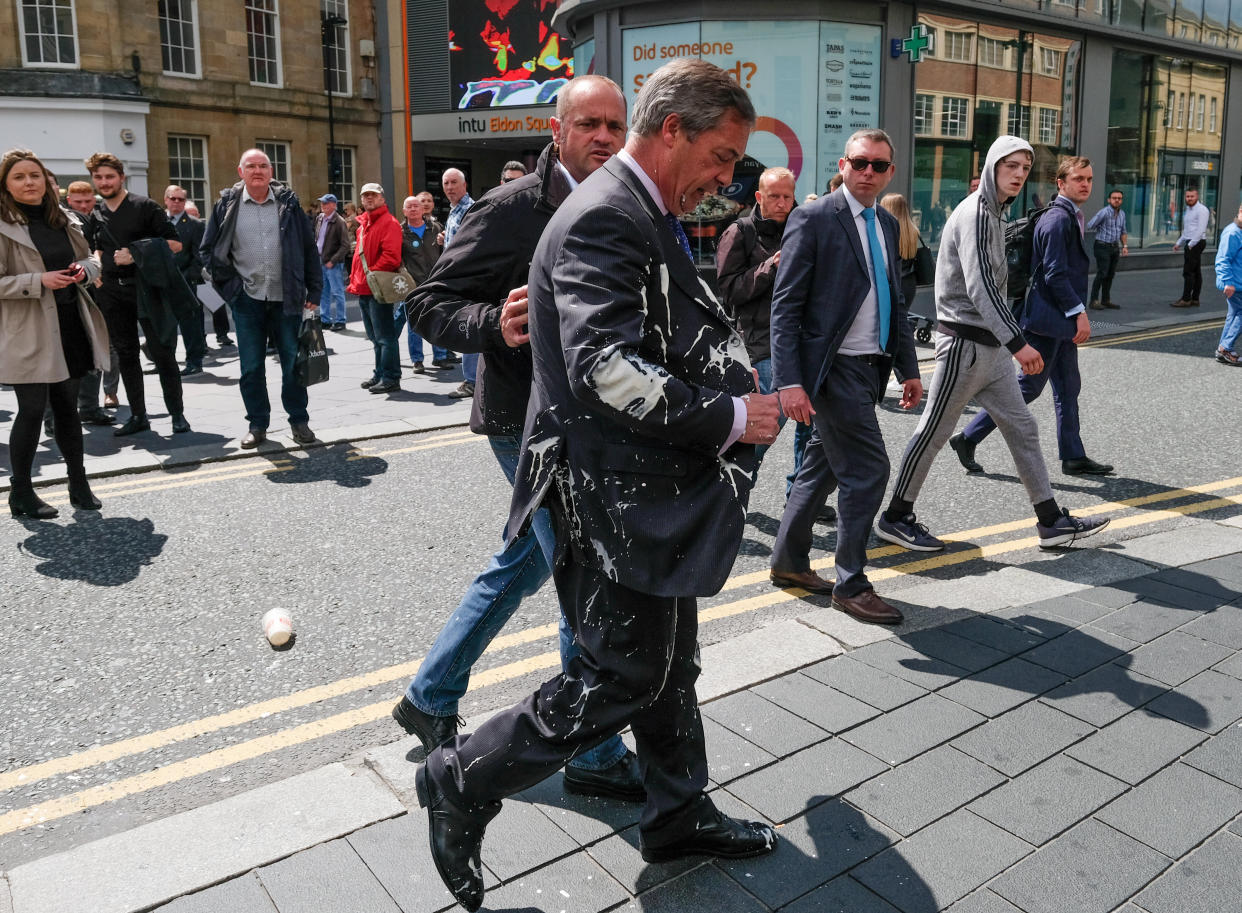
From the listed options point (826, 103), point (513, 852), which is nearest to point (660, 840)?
point (513, 852)

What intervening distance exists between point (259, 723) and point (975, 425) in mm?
4867

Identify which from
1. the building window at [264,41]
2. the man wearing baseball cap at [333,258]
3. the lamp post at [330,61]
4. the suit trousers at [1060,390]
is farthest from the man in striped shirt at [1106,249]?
the building window at [264,41]

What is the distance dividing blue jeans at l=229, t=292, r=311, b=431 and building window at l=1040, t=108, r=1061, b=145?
17.1 metres

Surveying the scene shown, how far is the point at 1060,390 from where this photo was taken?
688cm

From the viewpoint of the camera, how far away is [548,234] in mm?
2309

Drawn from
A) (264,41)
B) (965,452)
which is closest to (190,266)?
(965,452)

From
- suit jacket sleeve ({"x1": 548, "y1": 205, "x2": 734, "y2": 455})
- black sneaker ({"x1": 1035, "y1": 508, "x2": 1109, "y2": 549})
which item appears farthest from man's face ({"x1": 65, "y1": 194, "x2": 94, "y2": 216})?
suit jacket sleeve ({"x1": 548, "y1": 205, "x2": 734, "y2": 455})

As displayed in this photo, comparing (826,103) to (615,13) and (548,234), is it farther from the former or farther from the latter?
(548,234)

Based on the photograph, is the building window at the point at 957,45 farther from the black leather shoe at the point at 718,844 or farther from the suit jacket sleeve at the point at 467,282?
the black leather shoe at the point at 718,844

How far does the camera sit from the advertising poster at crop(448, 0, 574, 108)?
27266 mm

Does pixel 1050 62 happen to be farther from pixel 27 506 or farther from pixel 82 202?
pixel 27 506

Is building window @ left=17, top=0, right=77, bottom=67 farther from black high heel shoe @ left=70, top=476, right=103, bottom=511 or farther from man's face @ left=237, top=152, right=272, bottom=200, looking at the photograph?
black high heel shoe @ left=70, top=476, right=103, bottom=511

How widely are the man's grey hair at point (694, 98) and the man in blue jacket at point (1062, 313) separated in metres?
4.69

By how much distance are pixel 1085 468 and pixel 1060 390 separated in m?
0.52
